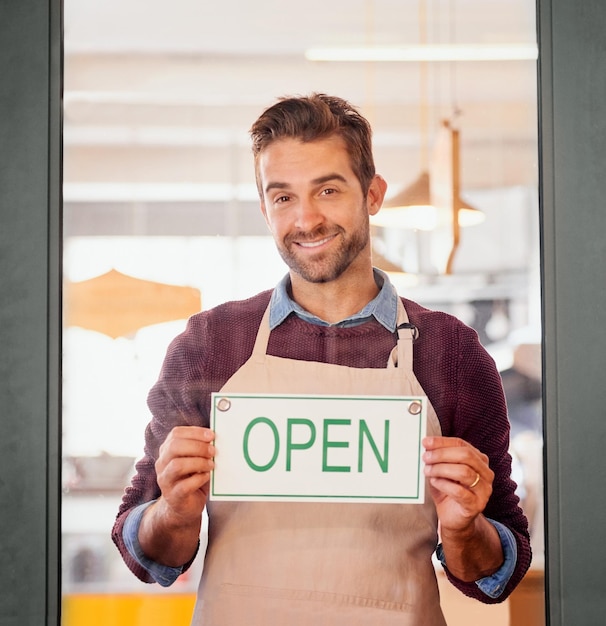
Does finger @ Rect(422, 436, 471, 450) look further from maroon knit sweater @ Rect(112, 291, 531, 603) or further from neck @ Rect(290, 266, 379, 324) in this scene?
neck @ Rect(290, 266, 379, 324)

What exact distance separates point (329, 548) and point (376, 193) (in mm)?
594

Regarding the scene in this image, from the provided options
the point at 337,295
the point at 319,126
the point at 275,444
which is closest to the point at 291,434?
the point at 275,444

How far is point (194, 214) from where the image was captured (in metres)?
1.31

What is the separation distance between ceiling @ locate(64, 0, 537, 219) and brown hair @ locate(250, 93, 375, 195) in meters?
0.02

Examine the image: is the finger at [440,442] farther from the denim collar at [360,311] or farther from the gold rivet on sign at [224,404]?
the gold rivet on sign at [224,404]

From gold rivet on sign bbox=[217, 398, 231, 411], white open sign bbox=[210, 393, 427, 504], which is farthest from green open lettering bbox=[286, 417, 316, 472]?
gold rivet on sign bbox=[217, 398, 231, 411]

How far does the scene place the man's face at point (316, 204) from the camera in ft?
4.24

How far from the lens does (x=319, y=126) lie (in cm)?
131

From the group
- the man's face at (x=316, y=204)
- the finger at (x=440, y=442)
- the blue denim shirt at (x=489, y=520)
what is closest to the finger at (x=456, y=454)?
the finger at (x=440, y=442)

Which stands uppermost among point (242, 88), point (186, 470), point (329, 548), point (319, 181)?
point (242, 88)

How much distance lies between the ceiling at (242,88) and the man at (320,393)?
52 millimetres

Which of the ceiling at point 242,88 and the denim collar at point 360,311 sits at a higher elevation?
the ceiling at point 242,88

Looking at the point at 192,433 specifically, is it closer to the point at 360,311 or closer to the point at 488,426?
the point at 360,311

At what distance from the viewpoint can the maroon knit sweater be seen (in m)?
1.30
